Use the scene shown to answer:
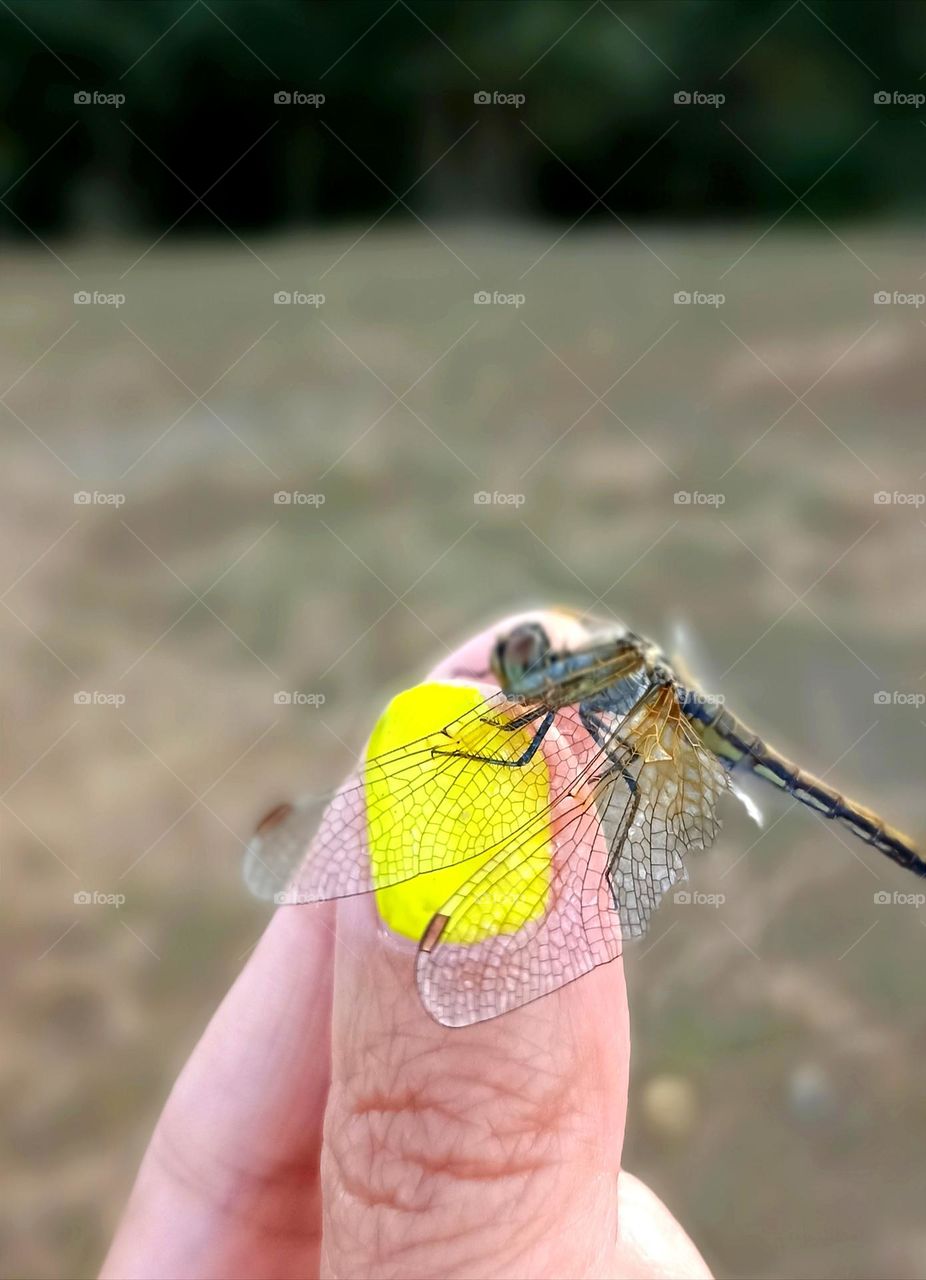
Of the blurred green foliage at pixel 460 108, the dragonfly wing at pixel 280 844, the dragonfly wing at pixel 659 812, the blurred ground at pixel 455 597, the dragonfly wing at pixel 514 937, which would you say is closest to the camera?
the dragonfly wing at pixel 514 937

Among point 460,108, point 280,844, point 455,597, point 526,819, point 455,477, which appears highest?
point 460,108

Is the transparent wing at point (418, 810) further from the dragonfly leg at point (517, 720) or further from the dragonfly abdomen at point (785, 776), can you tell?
the dragonfly abdomen at point (785, 776)

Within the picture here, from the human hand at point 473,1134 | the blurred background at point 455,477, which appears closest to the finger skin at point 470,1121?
the human hand at point 473,1134

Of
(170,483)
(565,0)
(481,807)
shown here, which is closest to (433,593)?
(170,483)

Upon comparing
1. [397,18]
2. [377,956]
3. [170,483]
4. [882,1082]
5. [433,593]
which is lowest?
[882,1082]

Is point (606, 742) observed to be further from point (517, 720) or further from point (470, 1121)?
point (470, 1121)

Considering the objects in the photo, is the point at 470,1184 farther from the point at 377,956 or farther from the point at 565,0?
the point at 565,0

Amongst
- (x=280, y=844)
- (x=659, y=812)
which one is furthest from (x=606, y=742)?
(x=280, y=844)
